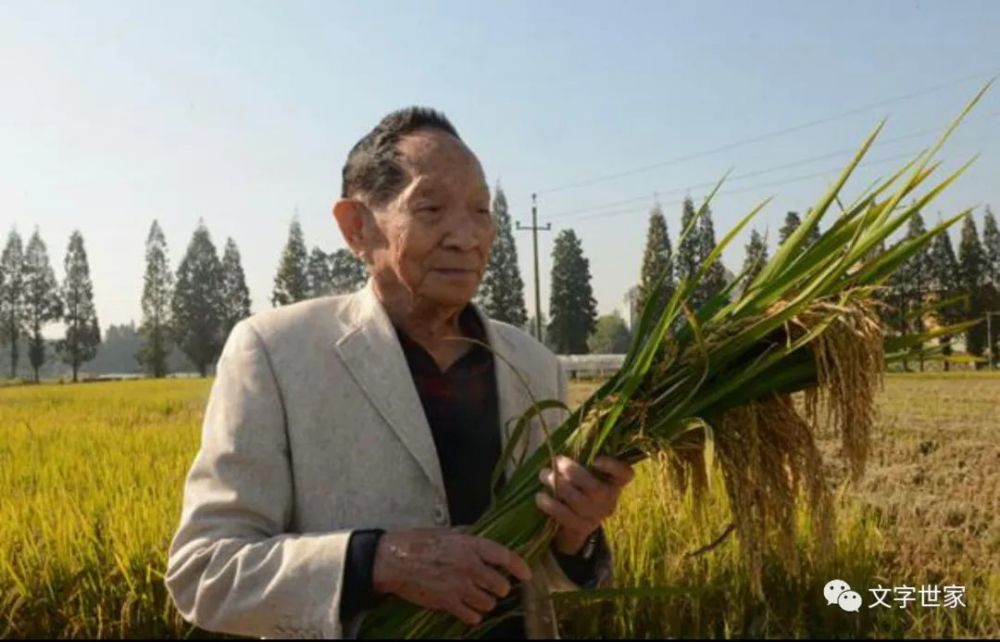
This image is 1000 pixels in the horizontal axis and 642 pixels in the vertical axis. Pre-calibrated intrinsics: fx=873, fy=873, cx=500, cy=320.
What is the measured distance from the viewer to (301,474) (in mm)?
1386

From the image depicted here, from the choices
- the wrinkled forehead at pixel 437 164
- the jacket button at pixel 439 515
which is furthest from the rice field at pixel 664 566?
the wrinkled forehead at pixel 437 164

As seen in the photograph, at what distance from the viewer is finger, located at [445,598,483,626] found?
1.23 m

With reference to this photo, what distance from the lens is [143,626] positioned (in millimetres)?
2791

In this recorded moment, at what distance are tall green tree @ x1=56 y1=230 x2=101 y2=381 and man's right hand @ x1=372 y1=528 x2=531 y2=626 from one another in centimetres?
4471

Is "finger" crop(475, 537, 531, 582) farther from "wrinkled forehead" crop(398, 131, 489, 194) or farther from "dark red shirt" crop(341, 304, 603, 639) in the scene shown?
"wrinkled forehead" crop(398, 131, 489, 194)

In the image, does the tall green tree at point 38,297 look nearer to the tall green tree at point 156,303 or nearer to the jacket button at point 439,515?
the tall green tree at point 156,303

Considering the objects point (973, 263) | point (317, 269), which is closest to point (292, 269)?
point (317, 269)

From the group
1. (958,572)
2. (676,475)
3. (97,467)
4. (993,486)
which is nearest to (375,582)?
(676,475)

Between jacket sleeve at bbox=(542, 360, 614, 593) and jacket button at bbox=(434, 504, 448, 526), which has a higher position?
jacket button at bbox=(434, 504, 448, 526)

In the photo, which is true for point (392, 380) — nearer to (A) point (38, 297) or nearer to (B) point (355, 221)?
(B) point (355, 221)

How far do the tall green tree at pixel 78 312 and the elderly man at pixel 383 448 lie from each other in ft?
146

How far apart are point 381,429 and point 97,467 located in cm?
445

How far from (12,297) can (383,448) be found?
148ft

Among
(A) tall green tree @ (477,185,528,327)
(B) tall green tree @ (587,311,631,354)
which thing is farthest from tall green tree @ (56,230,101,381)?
(B) tall green tree @ (587,311,631,354)
